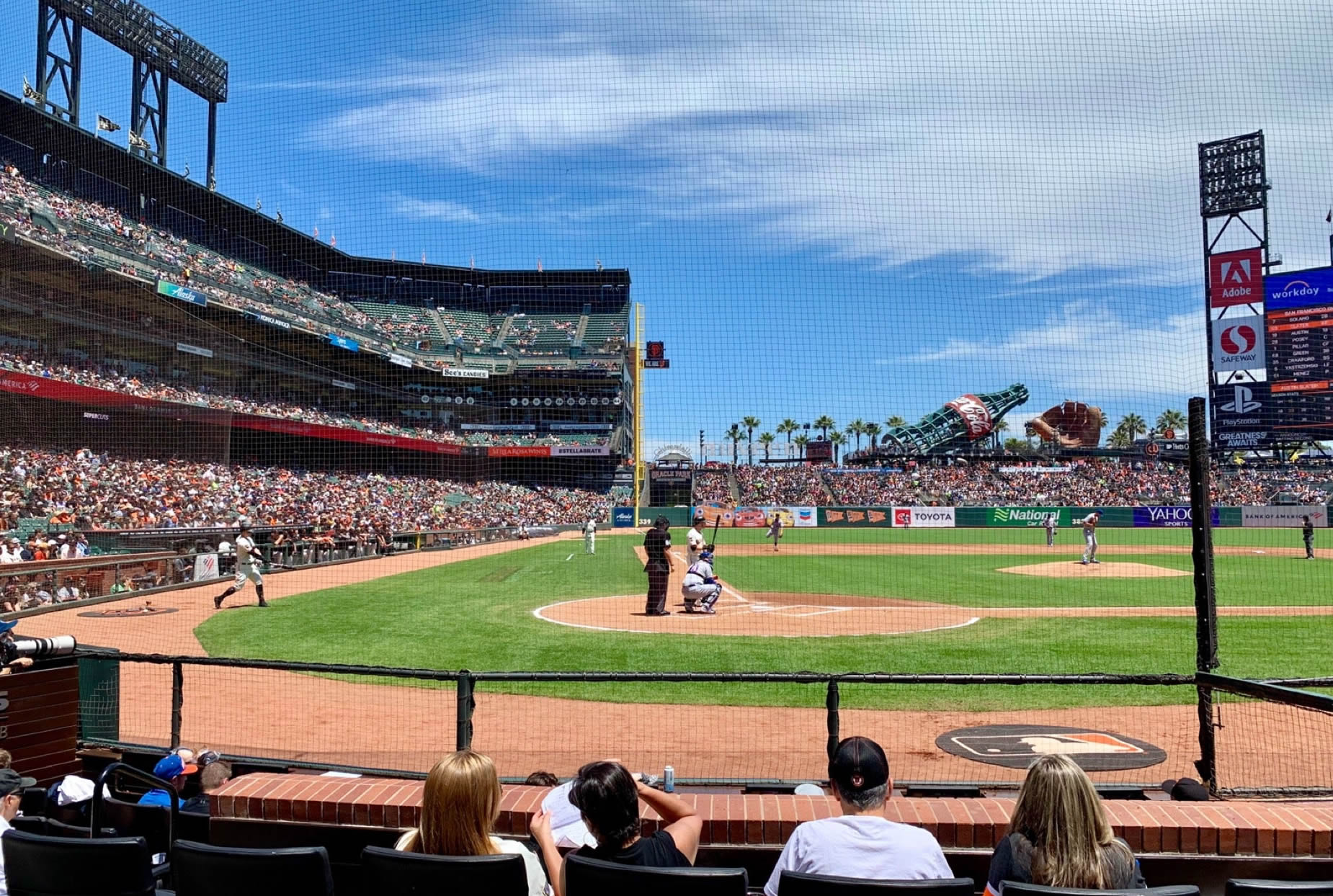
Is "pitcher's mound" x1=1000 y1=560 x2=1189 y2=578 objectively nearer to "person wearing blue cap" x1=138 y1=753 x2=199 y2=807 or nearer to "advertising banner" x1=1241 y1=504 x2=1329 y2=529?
"person wearing blue cap" x1=138 y1=753 x2=199 y2=807

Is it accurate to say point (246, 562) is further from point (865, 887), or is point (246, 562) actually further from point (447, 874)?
point (865, 887)

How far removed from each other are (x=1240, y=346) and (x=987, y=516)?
16.4 metres

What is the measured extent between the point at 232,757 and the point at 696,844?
442cm

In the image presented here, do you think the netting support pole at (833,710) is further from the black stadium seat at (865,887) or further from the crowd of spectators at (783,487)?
the crowd of spectators at (783,487)

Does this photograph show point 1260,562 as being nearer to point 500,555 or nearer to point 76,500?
point 500,555

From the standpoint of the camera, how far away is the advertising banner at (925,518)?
4869 cm

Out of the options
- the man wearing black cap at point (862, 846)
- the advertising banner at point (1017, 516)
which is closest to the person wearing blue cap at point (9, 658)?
the man wearing black cap at point (862, 846)

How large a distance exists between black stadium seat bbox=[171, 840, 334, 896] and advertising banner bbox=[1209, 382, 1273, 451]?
48.1 meters

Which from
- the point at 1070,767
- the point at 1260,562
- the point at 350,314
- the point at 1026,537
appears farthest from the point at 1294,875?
the point at 1026,537

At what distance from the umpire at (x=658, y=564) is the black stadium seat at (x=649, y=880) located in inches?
497

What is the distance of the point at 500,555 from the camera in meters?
32.1

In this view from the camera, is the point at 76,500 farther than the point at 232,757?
Yes

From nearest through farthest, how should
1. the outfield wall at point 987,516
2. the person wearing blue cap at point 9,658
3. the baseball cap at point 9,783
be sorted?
the baseball cap at point 9,783 → the person wearing blue cap at point 9,658 → the outfield wall at point 987,516

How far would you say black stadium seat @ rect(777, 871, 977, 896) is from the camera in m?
A: 2.21
